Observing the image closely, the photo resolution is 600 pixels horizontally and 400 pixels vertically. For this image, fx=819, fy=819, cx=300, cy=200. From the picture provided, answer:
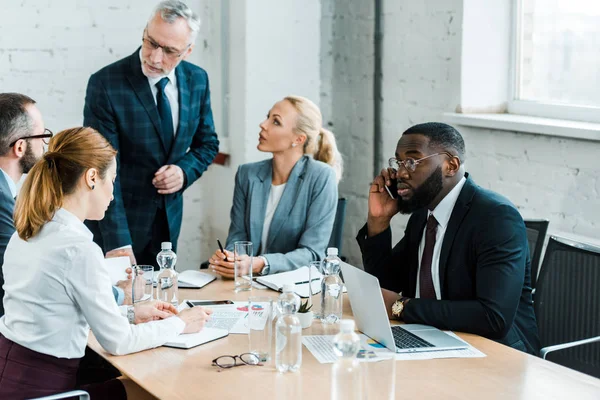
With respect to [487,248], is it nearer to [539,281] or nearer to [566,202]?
[539,281]

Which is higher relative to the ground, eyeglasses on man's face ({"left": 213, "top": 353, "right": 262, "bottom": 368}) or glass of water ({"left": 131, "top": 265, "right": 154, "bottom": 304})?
glass of water ({"left": 131, "top": 265, "right": 154, "bottom": 304})

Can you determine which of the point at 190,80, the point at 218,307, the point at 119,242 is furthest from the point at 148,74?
the point at 218,307

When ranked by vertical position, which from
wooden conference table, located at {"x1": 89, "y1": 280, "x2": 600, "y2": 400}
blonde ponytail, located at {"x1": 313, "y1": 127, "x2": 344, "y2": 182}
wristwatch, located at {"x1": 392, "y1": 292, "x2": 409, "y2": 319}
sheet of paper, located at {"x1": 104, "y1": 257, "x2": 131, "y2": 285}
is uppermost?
blonde ponytail, located at {"x1": 313, "y1": 127, "x2": 344, "y2": 182}

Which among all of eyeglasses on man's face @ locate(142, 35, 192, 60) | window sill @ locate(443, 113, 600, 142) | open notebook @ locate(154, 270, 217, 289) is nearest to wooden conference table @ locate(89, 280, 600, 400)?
open notebook @ locate(154, 270, 217, 289)

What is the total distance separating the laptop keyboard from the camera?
7.48ft

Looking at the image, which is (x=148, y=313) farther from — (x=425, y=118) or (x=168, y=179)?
(x=425, y=118)

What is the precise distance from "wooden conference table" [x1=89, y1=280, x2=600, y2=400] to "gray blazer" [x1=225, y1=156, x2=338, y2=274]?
3.66ft

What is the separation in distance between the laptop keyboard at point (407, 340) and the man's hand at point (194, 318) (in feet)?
1.85

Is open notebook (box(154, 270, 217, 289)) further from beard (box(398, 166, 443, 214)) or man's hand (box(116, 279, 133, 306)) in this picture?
beard (box(398, 166, 443, 214))

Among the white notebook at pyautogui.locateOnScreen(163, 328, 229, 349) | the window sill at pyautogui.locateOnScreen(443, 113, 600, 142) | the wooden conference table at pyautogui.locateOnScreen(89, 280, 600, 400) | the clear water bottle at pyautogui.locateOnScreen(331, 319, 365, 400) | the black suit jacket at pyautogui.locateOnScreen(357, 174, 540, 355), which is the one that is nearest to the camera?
the clear water bottle at pyautogui.locateOnScreen(331, 319, 365, 400)

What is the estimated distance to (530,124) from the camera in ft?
11.6

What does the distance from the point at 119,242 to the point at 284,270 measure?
80 centimetres

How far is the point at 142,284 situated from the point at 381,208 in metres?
0.87

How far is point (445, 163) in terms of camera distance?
2.65 metres
